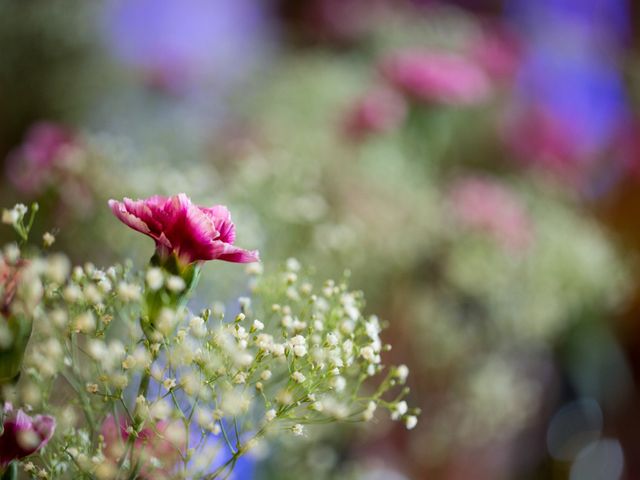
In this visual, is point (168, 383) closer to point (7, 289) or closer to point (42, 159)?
point (7, 289)

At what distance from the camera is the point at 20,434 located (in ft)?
0.91

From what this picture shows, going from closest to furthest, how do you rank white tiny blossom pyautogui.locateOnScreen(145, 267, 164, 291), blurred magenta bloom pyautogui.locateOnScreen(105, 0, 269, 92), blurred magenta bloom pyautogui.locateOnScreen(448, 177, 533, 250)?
white tiny blossom pyautogui.locateOnScreen(145, 267, 164, 291) < blurred magenta bloom pyautogui.locateOnScreen(448, 177, 533, 250) < blurred magenta bloom pyautogui.locateOnScreen(105, 0, 269, 92)

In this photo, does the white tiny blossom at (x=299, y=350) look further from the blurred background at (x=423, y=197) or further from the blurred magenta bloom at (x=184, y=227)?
the blurred background at (x=423, y=197)

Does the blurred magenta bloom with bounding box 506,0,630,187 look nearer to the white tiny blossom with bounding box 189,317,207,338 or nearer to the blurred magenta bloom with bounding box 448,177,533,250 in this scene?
the blurred magenta bloom with bounding box 448,177,533,250

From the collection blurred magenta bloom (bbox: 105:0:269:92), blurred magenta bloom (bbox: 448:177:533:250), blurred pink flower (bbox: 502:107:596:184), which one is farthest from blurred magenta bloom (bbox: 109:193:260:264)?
blurred magenta bloom (bbox: 105:0:269:92)

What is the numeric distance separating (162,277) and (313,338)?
0.22 feet

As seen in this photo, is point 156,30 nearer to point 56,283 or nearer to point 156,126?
point 156,126

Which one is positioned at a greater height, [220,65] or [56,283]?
[56,283]

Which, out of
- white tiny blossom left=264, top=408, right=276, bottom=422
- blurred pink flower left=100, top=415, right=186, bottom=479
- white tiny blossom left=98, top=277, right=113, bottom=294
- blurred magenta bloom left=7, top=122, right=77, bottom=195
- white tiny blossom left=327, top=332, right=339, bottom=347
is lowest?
blurred magenta bloom left=7, top=122, right=77, bottom=195

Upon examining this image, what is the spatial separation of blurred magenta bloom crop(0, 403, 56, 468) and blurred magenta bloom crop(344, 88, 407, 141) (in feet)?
1.73

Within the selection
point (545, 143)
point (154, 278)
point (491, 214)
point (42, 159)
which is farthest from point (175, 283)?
point (545, 143)

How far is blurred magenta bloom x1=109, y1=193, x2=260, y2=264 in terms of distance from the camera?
282mm

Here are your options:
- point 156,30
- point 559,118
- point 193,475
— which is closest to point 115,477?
point 193,475

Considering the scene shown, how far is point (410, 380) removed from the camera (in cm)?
68
